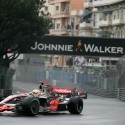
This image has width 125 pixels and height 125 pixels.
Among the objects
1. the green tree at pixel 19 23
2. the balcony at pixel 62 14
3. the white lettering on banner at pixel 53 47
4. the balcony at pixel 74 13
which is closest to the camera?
the green tree at pixel 19 23

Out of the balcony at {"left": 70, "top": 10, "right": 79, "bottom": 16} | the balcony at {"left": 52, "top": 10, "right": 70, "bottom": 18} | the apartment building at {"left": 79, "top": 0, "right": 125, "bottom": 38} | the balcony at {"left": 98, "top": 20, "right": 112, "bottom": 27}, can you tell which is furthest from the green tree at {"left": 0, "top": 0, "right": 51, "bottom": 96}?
the balcony at {"left": 52, "top": 10, "right": 70, "bottom": 18}

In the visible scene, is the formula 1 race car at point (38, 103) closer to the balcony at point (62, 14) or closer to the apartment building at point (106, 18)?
the apartment building at point (106, 18)

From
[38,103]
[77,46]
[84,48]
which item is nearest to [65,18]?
[84,48]

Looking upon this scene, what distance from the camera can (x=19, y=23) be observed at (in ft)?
152

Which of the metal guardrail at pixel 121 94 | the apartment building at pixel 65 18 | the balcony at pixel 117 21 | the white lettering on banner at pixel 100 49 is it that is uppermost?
the apartment building at pixel 65 18

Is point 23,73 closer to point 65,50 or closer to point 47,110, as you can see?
point 65,50

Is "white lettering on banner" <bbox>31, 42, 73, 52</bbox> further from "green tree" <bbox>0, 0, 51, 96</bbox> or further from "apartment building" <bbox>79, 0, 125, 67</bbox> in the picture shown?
"apartment building" <bbox>79, 0, 125, 67</bbox>

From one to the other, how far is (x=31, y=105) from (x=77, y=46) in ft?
107

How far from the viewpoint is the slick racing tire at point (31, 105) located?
22781mm

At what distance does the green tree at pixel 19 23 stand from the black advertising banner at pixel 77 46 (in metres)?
4.01

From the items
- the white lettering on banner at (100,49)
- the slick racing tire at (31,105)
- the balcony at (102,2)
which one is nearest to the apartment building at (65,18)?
the balcony at (102,2)

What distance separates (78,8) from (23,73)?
137 feet

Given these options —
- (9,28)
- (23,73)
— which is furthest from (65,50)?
(23,73)

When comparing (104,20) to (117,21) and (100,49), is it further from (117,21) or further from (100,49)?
(100,49)
